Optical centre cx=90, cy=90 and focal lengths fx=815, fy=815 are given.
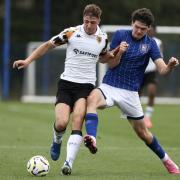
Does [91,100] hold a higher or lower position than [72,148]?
higher

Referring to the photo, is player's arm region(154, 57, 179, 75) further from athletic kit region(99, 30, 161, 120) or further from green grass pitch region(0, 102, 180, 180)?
green grass pitch region(0, 102, 180, 180)

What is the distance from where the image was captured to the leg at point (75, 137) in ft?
32.9

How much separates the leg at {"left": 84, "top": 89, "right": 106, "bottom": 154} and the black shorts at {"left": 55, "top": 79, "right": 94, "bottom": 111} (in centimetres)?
23

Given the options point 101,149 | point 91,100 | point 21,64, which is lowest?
point 101,149

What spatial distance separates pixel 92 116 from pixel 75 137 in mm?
343

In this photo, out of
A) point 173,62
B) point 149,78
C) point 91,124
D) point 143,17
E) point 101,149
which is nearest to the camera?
point 173,62

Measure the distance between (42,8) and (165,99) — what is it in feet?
39.9

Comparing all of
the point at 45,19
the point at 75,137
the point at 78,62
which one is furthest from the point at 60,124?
the point at 45,19

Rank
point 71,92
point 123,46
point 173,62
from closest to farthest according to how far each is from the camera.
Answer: point 173,62, point 123,46, point 71,92

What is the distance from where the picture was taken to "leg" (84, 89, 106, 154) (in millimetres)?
9609

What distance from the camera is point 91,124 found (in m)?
10.0

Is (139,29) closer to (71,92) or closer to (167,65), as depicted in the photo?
(167,65)

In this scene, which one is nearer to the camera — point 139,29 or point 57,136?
point 139,29

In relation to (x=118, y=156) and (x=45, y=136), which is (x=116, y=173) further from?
(x=45, y=136)
